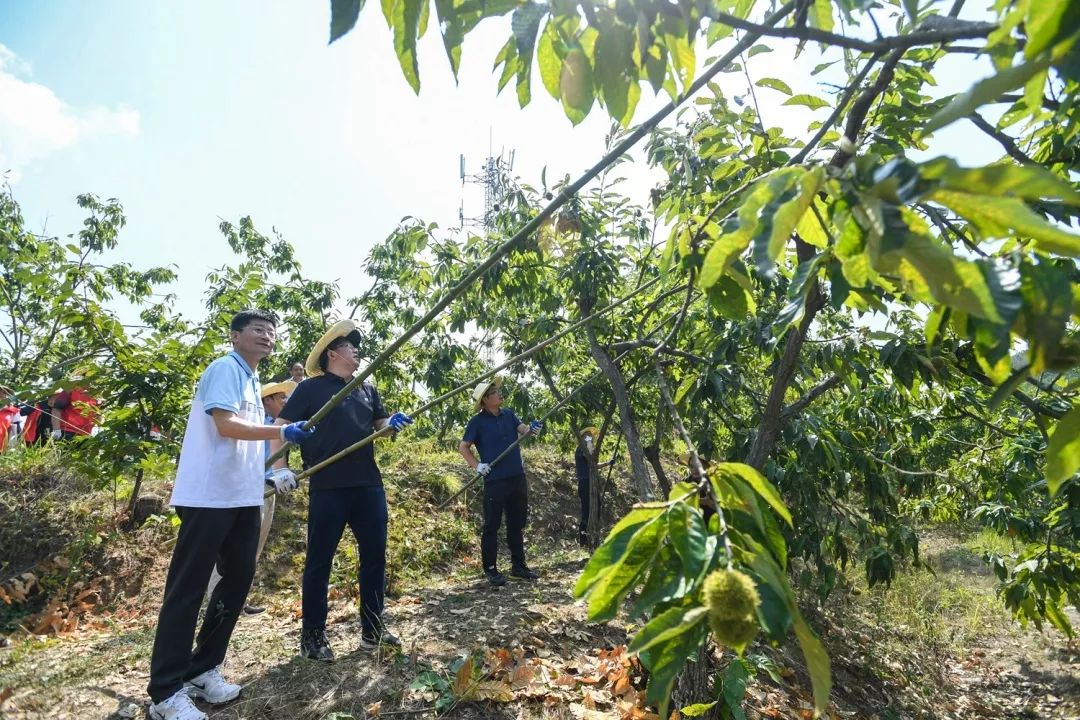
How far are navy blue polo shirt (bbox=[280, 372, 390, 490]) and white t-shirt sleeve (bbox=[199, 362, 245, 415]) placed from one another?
0.69 metres

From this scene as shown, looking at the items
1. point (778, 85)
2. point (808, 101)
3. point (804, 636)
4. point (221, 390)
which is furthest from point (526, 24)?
point (221, 390)

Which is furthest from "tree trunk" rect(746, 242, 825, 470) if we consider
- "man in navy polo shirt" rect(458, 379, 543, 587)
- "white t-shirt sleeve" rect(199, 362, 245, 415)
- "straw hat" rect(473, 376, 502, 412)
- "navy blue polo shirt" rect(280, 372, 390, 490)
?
"straw hat" rect(473, 376, 502, 412)

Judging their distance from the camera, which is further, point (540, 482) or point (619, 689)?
point (540, 482)

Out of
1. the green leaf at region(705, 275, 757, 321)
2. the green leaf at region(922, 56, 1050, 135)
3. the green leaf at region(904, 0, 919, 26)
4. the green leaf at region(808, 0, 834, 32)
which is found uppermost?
the green leaf at region(808, 0, 834, 32)

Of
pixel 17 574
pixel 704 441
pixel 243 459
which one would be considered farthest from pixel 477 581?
pixel 17 574

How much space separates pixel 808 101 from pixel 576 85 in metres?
1.30

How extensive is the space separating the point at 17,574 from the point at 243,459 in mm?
3839

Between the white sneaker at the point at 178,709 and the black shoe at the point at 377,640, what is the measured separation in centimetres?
106

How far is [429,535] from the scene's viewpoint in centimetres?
736

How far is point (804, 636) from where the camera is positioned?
0.94m

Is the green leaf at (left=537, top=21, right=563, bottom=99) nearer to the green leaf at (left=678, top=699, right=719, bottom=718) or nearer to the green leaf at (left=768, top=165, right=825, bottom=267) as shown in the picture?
the green leaf at (left=768, top=165, right=825, bottom=267)

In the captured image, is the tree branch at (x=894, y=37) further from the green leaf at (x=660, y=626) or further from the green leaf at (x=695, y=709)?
the green leaf at (x=695, y=709)

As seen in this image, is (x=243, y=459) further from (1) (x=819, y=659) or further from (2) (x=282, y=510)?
(2) (x=282, y=510)

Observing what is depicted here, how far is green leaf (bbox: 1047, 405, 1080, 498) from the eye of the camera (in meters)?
0.95
